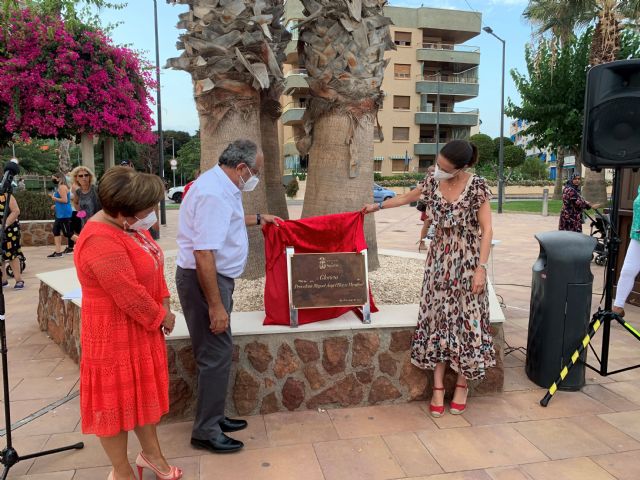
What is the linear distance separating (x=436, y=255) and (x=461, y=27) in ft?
151

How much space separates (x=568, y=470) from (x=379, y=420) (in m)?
1.17

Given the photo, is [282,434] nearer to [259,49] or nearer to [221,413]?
[221,413]

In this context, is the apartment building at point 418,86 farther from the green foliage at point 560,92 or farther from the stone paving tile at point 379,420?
the stone paving tile at point 379,420

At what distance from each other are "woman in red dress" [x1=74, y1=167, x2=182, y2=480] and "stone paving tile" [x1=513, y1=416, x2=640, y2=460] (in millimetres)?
2345

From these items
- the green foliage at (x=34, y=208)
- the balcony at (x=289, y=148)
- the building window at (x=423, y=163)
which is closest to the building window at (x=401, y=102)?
the building window at (x=423, y=163)

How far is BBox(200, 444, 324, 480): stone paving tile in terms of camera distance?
2.76 metres

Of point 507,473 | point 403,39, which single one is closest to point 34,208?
point 507,473

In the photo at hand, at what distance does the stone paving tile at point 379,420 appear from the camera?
327 cm

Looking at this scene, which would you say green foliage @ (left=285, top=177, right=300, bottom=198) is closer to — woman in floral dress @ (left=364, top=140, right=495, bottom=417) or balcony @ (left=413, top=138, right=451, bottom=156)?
balcony @ (left=413, top=138, right=451, bottom=156)

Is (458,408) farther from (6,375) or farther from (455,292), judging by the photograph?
(6,375)

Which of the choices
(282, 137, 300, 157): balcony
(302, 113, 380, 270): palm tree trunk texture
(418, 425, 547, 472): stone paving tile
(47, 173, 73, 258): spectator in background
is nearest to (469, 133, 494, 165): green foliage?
(282, 137, 300, 157): balcony

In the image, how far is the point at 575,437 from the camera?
3156 mm

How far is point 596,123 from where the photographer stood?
3.58 m

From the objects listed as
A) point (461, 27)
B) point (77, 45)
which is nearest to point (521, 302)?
point (77, 45)
